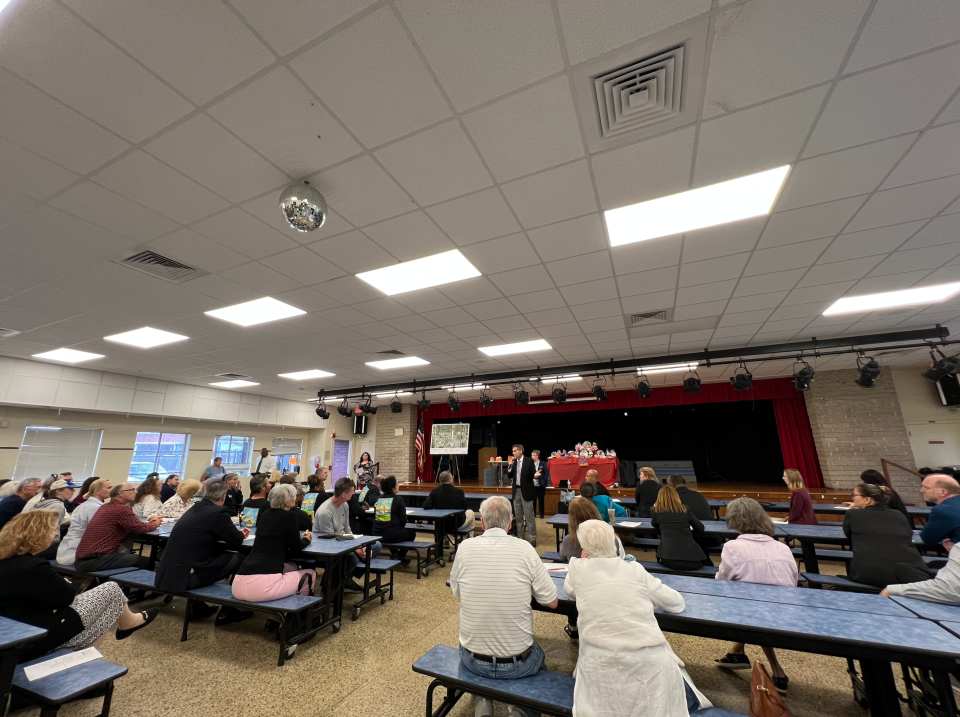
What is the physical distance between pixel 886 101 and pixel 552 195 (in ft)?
5.99

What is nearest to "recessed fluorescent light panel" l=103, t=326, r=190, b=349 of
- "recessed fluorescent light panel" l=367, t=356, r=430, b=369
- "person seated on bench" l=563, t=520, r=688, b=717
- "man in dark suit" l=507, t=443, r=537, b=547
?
"recessed fluorescent light panel" l=367, t=356, r=430, b=369

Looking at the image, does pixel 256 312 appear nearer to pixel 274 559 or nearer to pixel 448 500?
pixel 274 559

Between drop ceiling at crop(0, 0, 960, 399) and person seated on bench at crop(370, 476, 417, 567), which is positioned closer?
drop ceiling at crop(0, 0, 960, 399)

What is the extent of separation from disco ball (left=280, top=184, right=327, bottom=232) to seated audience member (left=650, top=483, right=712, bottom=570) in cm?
403

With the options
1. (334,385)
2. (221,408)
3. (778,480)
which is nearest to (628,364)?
(334,385)

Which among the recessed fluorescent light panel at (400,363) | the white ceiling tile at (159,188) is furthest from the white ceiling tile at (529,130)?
the recessed fluorescent light panel at (400,363)

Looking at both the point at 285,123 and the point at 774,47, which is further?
the point at 285,123

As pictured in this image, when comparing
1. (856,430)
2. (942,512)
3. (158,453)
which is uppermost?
(856,430)

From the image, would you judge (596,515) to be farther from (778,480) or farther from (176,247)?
(778,480)

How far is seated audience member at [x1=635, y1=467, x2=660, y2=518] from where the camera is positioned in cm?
559

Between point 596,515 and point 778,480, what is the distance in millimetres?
11793

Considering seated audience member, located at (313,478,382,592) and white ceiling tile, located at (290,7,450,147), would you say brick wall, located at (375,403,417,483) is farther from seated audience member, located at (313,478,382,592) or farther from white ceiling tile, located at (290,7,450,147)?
white ceiling tile, located at (290,7,450,147)

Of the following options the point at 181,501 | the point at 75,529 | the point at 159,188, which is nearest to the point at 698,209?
the point at 159,188

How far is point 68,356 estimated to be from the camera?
656 centimetres
